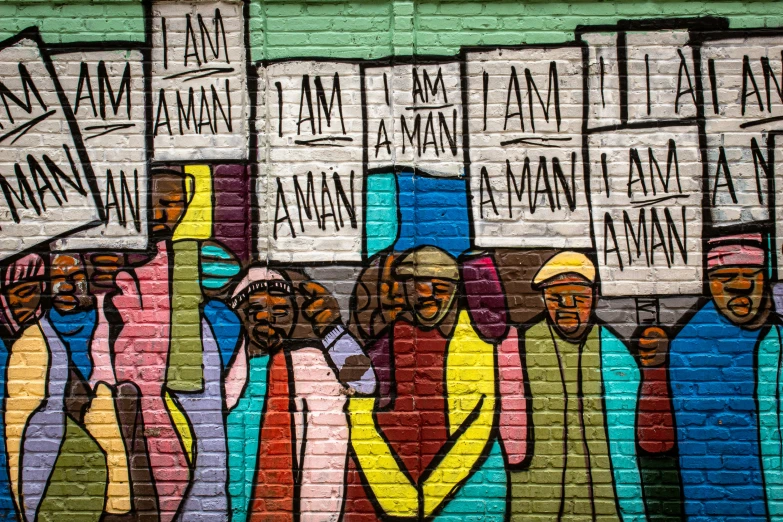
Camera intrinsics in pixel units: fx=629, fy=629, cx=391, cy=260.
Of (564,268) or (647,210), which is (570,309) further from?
(647,210)

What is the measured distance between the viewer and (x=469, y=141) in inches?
161

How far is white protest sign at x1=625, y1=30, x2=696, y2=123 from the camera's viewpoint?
4074 millimetres

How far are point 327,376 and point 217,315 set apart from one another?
2.70 ft

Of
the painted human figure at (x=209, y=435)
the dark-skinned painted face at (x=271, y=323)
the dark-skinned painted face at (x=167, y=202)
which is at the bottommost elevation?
the painted human figure at (x=209, y=435)

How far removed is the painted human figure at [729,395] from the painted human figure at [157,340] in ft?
10.6

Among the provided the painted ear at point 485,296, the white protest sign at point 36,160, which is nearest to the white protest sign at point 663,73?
the painted ear at point 485,296

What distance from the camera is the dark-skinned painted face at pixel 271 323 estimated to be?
4090mm

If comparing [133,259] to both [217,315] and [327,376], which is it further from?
[327,376]

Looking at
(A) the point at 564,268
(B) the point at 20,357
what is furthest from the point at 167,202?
(A) the point at 564,268

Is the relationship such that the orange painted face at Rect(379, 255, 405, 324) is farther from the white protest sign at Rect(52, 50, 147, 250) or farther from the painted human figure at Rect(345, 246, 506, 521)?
the white protest sign at Rect(52, 50, 147, 250)

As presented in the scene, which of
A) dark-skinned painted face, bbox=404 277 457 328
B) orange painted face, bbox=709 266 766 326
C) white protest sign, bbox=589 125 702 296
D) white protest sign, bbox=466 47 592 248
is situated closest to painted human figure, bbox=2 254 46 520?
dark-skinned painted face, bbox=404 277 457 328

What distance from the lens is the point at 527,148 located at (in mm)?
4094

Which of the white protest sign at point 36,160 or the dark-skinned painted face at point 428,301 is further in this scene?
the white protest sign at point 36,160

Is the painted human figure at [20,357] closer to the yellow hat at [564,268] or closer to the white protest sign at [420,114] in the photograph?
the white protest sign at [420,114]
